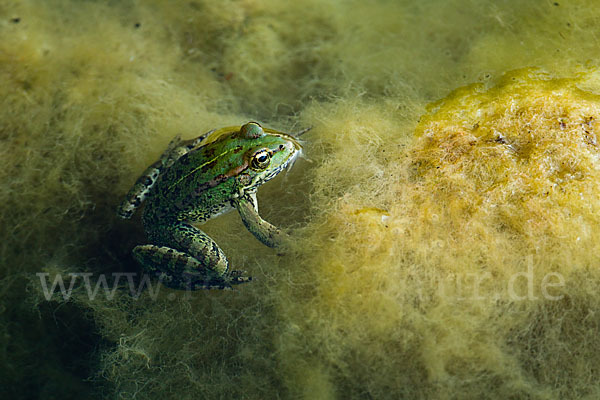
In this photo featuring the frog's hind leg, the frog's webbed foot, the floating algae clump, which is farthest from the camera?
the frog's hind leg

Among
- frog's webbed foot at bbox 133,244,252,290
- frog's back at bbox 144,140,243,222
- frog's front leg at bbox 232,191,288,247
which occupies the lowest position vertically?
frog's webbed foot at bbox 133,244,252,290

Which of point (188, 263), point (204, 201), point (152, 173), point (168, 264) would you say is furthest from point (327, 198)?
point (152, 173)

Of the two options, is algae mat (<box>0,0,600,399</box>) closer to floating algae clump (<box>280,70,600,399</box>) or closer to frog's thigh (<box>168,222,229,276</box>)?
floating algae clump (<box>280,70,600,399</box>)

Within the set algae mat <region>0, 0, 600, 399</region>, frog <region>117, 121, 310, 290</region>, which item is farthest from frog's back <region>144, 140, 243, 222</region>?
algae mat <region>0, 0, 600, 399</region>

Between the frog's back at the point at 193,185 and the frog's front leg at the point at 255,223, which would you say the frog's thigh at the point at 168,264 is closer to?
the frog's back at the point at 193,185

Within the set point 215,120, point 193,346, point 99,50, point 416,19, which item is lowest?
point 193,346

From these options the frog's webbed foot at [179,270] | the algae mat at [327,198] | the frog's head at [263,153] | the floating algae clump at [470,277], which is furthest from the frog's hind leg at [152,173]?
the floating algae clump at [470,277]

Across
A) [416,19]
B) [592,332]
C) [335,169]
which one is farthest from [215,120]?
[592,332]

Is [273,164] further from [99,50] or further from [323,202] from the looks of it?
[99,50]
